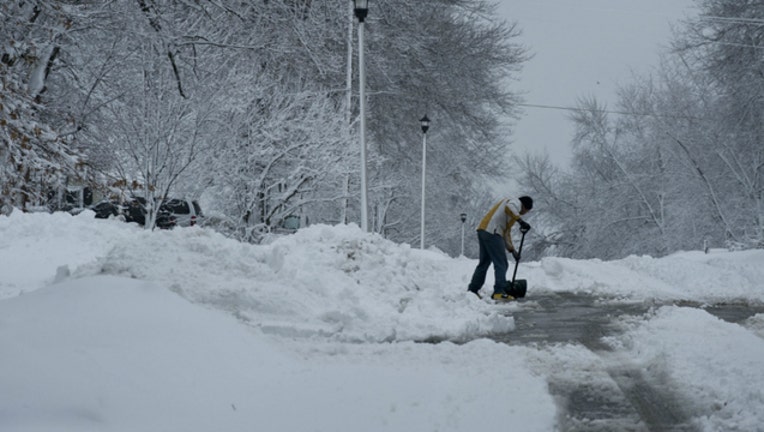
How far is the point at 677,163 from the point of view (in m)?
34.4

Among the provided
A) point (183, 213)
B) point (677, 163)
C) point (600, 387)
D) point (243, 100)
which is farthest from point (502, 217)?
point (677, 163)

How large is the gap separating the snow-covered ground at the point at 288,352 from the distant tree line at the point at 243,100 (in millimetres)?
1559

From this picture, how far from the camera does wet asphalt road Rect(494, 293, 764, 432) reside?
4.71m

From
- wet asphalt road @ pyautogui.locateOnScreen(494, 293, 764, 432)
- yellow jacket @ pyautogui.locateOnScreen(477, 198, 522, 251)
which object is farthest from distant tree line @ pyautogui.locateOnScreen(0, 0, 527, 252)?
wet asphalt road @ pyautogui.locateOnScreen(494, 293, 764, 432)

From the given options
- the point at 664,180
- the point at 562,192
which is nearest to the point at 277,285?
the point at 664,180

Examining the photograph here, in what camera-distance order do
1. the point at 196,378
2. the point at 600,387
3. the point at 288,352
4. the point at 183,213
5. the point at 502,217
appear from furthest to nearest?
the point at 183,213 → the point at 502,217 → the point at 288,352 → the point at 600,387 → the point at 196,378

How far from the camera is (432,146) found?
29312 millimetres

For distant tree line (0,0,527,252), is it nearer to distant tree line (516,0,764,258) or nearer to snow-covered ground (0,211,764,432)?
snow-covered ground (0,211,764,432)

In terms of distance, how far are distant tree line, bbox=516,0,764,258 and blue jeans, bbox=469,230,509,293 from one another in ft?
38.9

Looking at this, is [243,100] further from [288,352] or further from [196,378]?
[196,378]

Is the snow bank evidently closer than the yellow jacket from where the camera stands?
→ Yes

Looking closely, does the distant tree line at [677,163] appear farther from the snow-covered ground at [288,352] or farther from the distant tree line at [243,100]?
the snow-covered ground at [288,352]

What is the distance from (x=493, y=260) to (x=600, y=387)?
22.5 ft

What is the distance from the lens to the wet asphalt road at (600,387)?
471 cm
